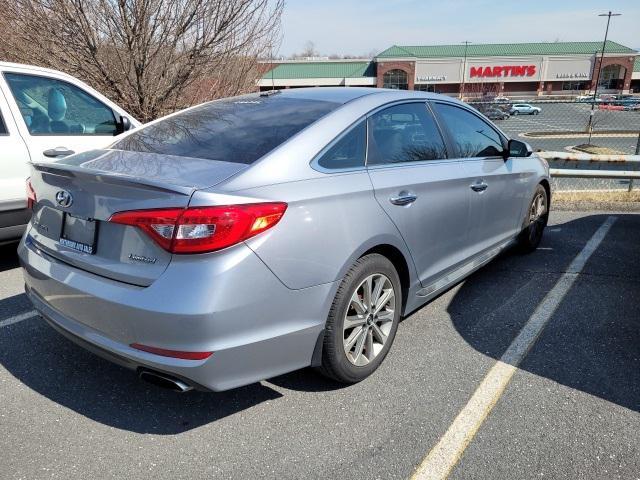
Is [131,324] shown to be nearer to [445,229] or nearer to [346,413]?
[346,413]

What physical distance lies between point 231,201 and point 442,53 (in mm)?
69613

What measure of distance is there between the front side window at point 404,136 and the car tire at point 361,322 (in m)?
0.65

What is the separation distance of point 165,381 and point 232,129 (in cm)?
142

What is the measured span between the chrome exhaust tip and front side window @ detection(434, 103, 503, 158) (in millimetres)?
2504

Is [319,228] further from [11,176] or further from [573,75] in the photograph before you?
[573,75]

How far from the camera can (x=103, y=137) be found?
15.9ft

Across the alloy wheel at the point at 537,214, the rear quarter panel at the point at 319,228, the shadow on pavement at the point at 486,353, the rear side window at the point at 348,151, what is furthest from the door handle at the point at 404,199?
the alloy wheel at the point at 537,214

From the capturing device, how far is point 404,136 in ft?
10.9

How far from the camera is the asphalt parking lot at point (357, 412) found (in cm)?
230

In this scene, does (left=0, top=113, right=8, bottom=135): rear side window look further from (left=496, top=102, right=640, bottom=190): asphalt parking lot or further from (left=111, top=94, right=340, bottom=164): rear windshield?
(left=496, top=102, right=640, bottom=190): asphalt parking lot

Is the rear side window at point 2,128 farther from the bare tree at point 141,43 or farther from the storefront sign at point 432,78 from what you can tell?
the storefront sign at point 432,78

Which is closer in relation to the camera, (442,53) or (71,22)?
(71,22)

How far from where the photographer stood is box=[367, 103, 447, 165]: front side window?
10.0ft

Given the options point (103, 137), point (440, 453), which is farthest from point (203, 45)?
point (440, 453)
